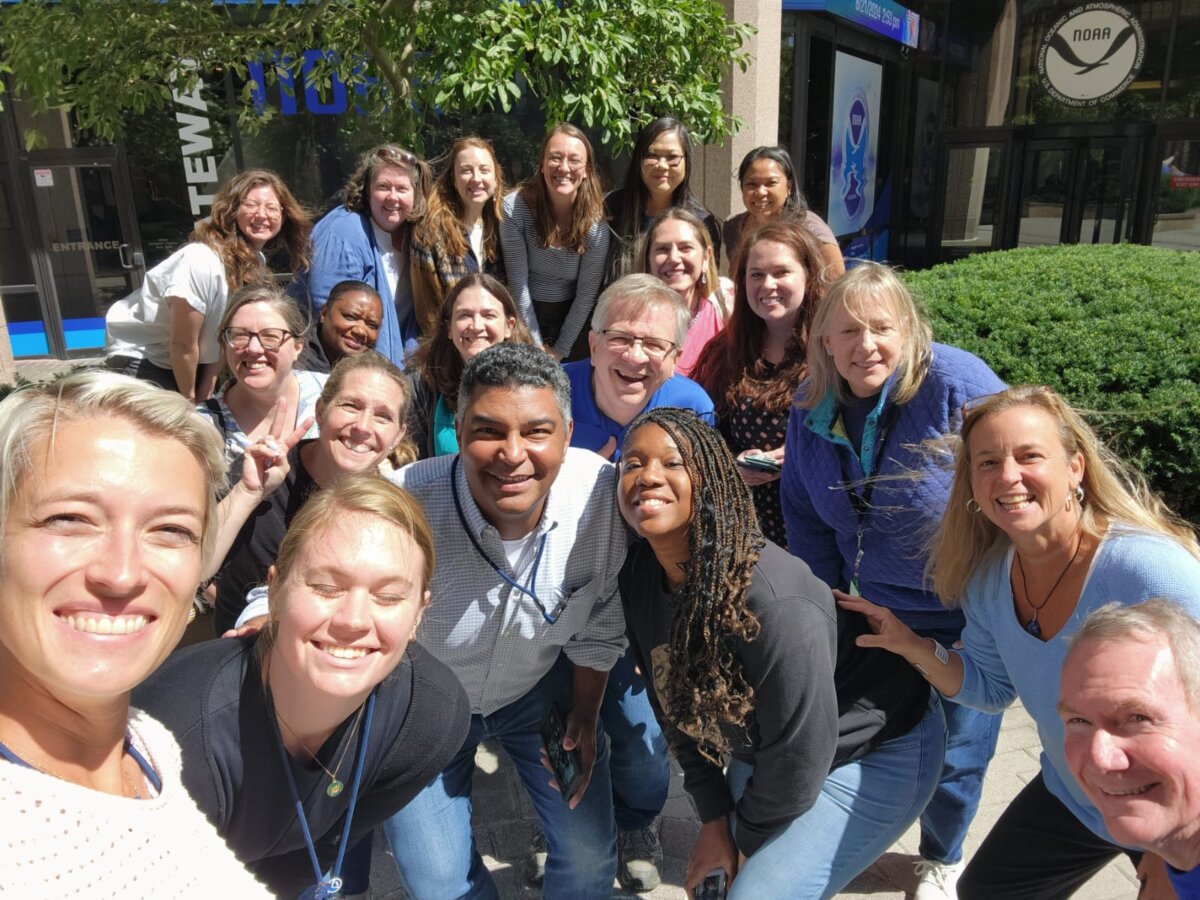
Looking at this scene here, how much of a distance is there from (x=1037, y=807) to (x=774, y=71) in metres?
7.38

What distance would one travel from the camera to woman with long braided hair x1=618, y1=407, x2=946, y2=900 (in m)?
2.12

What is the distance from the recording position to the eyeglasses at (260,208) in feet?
14.0

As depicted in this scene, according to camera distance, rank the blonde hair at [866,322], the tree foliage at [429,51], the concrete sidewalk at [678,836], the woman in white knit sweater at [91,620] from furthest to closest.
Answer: the tree foliage at [429,51] < the concrete sidewalk at [678,836] < the blonde hair at [866,322] < the woman in white knit sweater at [91,620]

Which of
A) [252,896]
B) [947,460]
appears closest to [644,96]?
[947,460]

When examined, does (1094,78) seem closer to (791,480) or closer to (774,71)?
(774,71)

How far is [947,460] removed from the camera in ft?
8.77

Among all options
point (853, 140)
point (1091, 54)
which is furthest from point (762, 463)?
point (1091, 54)

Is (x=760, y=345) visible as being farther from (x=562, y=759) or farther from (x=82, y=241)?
(x=82, y=241)

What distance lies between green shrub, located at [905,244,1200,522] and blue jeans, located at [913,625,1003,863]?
159cm

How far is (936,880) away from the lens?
2852 millimetres

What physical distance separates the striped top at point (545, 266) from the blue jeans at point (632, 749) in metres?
2.13

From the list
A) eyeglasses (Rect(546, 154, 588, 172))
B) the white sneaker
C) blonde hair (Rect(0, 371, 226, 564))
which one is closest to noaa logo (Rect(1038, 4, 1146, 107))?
eyeglasses (Rect(546, 154, 588, 172))

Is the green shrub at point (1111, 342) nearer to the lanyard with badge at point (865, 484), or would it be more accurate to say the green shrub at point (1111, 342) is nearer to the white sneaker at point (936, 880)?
the lanyard with badge at point (865, 484)

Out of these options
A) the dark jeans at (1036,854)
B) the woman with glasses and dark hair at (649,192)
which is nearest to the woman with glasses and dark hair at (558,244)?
the woman with glasses and dark hair at (649,192)
